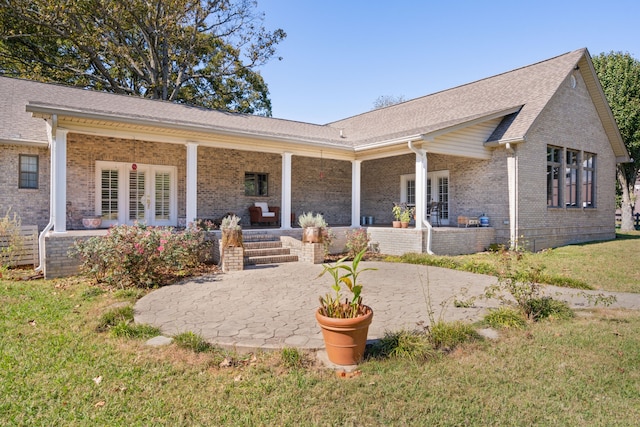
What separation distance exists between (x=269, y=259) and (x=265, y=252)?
1.03 ft

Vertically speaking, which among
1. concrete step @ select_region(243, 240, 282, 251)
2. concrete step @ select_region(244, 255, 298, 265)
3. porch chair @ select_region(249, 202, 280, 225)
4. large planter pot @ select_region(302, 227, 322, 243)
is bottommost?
concrete step @ select_region(244, 255, 298, 265)

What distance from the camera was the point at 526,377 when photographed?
336cm

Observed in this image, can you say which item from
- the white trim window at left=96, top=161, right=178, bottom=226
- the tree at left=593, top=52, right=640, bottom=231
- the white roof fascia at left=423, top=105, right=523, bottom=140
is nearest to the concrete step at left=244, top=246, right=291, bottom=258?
the white trim window at left=96, top=161, right=178, bottom=226

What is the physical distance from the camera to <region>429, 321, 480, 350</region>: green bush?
400 cm

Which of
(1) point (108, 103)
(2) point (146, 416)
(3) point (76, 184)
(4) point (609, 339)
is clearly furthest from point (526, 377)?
(1) point (108, 103)

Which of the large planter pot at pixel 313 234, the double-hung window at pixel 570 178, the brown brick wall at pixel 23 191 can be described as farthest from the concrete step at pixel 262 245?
the double-hung window at pixel 570 178

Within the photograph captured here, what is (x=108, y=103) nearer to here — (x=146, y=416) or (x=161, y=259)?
(x=161, y=259)

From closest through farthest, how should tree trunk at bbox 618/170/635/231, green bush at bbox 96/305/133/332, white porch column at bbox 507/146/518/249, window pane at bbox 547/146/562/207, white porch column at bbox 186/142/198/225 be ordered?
1. green bush at bbox 96/305/133/332
2. white porch column at bbox 186/142/198/225
3. white porch column at bbox 507/146/518/249
4. window pane at bbox 547/146/562/207
5. tree trunk at bbox 618/170/635/231

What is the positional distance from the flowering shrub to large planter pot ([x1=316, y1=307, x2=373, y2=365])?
15.3 feet

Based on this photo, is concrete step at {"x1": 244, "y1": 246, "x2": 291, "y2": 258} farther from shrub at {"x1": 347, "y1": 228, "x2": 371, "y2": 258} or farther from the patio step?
shrub at {"x1": 347, "y1": 228, "x2": 371, "y2": 258}

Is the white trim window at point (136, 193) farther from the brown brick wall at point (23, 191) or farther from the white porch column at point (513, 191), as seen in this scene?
the white porch column at point (513, 191)

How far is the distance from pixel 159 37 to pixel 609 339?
78.9 ft

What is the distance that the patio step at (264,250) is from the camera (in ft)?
31.0

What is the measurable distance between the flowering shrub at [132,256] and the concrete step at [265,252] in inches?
73.7
